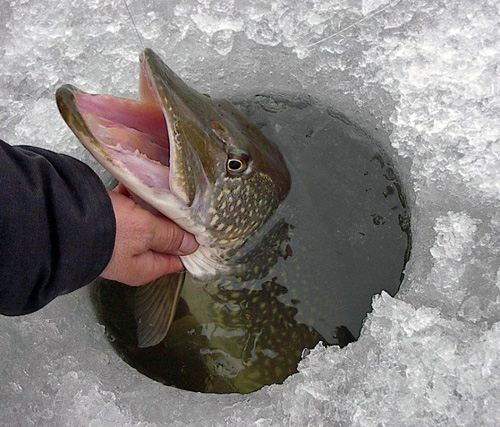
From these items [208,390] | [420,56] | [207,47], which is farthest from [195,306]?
[420,56]

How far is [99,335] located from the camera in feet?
5.86

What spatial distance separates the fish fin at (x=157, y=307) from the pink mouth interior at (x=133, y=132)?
1.36 ft

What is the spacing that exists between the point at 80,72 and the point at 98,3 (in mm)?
247

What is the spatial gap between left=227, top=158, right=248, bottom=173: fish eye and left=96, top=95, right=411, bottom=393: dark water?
0.88 ft

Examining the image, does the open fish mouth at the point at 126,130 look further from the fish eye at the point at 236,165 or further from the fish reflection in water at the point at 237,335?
the fish reflection in water at the point at 237,335

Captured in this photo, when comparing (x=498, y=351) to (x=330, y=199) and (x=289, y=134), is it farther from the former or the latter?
(x=289, y=134)

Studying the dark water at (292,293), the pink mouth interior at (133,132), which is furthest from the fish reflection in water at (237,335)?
the pink mouth interior at (133,132)

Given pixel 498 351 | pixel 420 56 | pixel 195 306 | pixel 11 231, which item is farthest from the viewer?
pixel 195 306

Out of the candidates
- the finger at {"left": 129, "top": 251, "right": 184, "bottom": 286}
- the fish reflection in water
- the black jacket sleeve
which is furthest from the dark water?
the black jacket sleeve

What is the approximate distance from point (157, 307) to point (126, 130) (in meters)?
0.56

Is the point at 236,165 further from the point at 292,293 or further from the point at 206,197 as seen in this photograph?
the point at 292,293

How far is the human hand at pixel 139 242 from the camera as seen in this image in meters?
1.42

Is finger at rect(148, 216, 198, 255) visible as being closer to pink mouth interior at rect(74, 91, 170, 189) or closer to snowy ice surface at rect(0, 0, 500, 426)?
pink mouth interior at rect(74, 91, 170, 189)

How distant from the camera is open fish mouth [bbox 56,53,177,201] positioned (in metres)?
1.31
